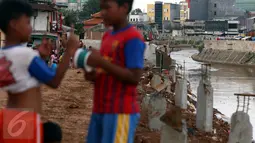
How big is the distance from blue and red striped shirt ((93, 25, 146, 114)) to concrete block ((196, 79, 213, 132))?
7.47 m

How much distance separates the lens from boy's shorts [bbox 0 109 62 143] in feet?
11.7

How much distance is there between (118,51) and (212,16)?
116m

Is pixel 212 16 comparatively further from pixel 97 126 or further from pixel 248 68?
pixel 97 126

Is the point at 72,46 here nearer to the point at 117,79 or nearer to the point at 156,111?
the point at 117,79

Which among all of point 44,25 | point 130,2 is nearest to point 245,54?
point 44,25

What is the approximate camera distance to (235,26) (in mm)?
99250

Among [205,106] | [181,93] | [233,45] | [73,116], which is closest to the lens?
[73,116]

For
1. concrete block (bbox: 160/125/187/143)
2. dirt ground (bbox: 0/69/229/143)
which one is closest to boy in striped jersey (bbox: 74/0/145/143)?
concrete block (bbox: 160/125/187/143)

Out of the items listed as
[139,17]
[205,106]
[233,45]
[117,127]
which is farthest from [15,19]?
[139,17]

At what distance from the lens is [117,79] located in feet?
11.4

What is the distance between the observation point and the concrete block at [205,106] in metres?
10.9

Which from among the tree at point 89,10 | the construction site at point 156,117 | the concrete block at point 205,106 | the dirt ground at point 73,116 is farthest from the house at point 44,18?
the tree at point 89,10

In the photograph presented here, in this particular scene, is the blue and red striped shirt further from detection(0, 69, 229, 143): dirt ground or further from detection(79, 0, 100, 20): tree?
detection(79, 0, 100, 20): tree

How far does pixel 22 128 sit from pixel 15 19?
2.48ft
